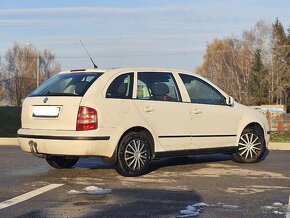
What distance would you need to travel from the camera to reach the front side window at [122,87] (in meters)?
8.16

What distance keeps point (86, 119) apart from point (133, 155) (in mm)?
944

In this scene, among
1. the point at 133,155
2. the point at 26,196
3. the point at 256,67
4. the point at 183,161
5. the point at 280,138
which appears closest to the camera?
the point at 26,196

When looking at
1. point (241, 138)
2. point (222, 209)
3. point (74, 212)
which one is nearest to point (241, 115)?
point (241, 138)

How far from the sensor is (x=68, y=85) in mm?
8305

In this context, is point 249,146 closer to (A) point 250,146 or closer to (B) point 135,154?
(A) point 250,146

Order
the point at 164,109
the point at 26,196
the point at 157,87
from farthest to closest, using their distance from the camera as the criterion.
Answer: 1. the point at 157,87
2. the point at 164,109
3. the point at 26,196

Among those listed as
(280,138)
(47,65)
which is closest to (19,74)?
(47,65)

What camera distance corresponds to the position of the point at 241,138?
969 centimetres

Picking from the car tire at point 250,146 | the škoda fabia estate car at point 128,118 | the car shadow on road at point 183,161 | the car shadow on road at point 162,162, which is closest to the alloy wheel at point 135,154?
the škoda fabia estate car at point 128,118

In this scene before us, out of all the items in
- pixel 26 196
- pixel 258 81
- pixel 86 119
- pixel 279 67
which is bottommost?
pixel 26 196

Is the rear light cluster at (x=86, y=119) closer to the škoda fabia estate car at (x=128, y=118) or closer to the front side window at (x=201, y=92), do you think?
the škoda fabia estate car at (x=128, y=118)

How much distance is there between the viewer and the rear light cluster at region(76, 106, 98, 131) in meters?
7.73

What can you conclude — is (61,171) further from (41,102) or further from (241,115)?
(241,115)

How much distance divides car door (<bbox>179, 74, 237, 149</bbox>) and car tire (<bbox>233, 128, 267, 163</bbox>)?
281mm
